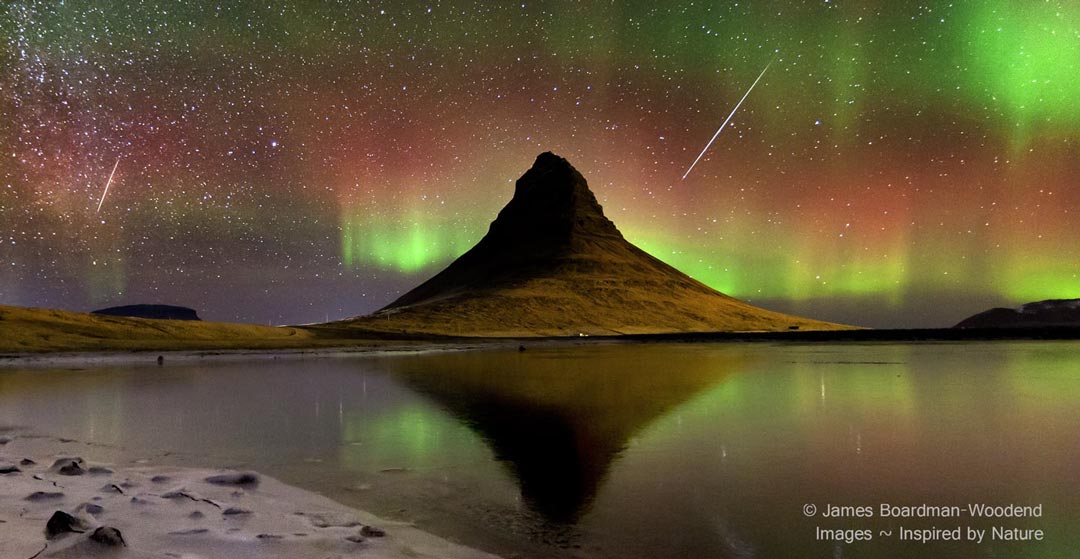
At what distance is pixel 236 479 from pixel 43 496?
6.85ft

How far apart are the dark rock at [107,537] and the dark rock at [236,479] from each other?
320cm

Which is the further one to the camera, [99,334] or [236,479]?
[99,334]

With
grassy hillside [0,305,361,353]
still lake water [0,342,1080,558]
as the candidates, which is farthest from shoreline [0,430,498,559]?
grassy hillside [0,305,361,353]

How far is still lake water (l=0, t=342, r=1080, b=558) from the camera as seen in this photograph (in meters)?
6.71

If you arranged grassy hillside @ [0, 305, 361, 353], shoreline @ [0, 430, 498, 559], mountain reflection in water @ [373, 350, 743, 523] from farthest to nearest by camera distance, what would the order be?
grassy hillside @ [0, 305, 361, 353] < mountain reflection in water @ [373, 350, 743, 523] < shoreline @ [0, 430, 498, 559]

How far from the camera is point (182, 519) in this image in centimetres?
634

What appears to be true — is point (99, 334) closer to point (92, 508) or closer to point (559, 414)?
point (559, 414)

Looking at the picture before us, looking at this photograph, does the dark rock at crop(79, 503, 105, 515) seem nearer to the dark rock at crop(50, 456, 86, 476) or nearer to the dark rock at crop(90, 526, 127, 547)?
the dark rock at crop(90, 526, 127, 547)

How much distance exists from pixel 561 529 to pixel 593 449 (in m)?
4.88

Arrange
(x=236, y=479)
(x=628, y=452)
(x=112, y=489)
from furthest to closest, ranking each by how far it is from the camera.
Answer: (x=628, y=452), (x=236, y=479), (x=112, y=489)

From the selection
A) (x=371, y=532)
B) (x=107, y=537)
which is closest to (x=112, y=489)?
(x=107, y=537)

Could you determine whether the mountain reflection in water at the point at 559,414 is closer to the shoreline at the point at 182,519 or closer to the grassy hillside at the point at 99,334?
the shoreline at the point at 182,519

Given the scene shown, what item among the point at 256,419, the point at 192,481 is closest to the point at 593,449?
the point at 192,481

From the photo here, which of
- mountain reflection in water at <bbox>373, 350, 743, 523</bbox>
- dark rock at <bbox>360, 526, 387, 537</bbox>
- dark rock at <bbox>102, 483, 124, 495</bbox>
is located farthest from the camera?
mountain reflection in water at <bbox>373, 350, 743, 523</bbox>
